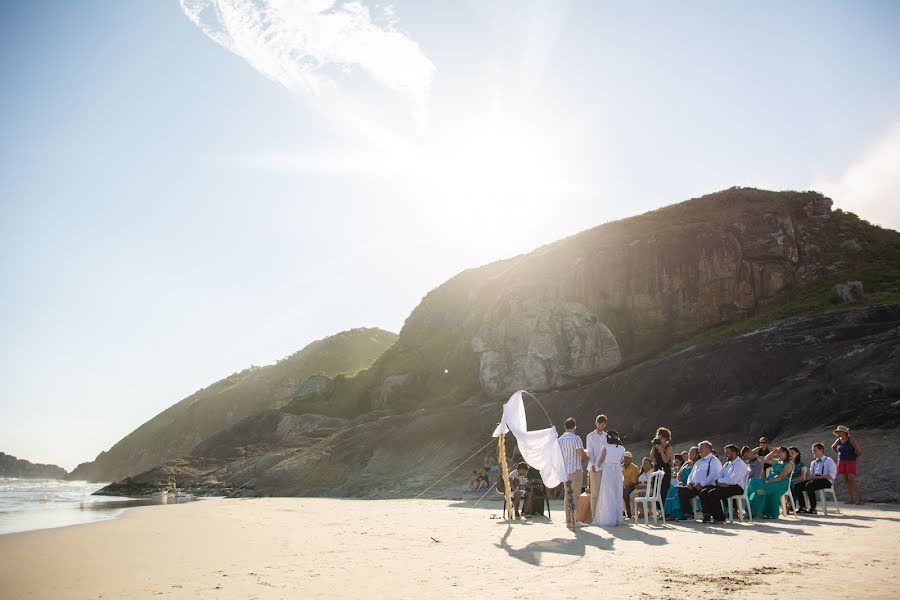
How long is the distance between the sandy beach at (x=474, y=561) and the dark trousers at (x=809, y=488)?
0.78 m

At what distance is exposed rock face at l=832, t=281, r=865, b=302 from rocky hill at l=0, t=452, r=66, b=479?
16522 centimetres

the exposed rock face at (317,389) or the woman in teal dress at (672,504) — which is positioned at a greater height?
the exposed rock face at (317,389)

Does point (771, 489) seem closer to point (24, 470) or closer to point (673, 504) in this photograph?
point (673, 504)

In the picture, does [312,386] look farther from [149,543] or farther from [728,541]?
[728,541]

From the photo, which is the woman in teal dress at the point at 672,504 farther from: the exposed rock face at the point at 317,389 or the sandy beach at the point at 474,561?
the exposed rock face at the point at 317,389

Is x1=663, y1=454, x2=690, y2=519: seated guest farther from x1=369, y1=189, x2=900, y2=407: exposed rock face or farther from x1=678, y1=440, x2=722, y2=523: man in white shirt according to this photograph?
x1=369, y1=189, x2=900, y2=407: exposed rock face

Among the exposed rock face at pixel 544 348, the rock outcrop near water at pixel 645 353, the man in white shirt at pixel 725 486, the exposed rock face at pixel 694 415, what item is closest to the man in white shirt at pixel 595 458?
the man in white shirt at pixel 725 486

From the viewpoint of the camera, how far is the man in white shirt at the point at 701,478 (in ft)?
43.4

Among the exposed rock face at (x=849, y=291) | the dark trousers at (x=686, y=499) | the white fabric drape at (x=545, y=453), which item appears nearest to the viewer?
the white fabric drape at (x=545, y=453)

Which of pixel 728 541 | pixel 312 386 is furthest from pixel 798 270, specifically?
pixel 312 386

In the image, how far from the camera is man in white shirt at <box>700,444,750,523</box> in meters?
12.8

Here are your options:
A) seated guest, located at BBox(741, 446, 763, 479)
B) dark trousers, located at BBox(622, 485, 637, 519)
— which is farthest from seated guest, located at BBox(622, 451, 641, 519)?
seated guest, located at BBox(741, 446, 763, 479)

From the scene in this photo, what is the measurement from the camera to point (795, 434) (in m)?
23.0

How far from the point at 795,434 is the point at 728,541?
1608cm
